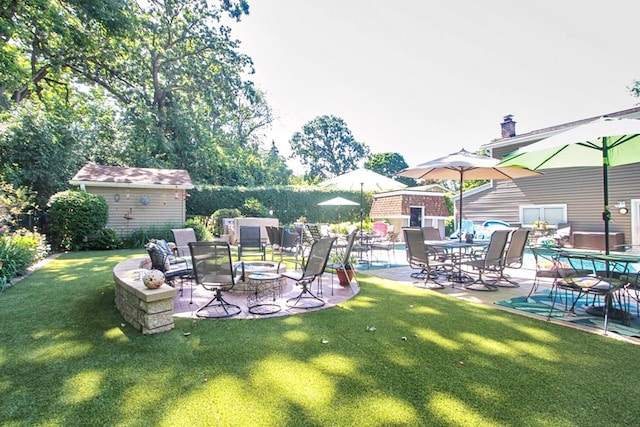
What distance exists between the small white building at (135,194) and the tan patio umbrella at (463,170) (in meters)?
10.8

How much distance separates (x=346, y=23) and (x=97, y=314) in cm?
1154

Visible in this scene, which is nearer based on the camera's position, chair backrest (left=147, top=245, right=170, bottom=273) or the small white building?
chair backrest (left=147, top=245, right=170, bottom=273)

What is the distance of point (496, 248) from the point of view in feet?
19.8

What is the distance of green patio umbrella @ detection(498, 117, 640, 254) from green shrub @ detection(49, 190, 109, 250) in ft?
41.2

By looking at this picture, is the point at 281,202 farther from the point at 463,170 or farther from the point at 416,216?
the point at 463,170

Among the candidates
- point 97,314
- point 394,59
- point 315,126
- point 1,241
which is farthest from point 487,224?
point 315,126

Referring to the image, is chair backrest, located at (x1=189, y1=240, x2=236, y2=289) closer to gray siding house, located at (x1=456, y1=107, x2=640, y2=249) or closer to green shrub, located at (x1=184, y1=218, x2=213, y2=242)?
green shrub, located at (x1=184, y1=218, x2=213, y2=242)

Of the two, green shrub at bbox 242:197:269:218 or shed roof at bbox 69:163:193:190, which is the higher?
shed roof at bbox 69:163:193:190

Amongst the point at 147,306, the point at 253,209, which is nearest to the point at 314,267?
the point at 147,306

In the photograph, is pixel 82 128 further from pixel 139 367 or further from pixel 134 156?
pixel 139 367

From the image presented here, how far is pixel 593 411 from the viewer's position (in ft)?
7.49

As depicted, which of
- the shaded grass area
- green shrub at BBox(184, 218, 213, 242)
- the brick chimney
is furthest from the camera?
the brick chimney

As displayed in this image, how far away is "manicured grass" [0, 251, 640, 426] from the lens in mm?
2250

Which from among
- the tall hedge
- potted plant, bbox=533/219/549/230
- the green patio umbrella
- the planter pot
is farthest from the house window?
the planter pot
